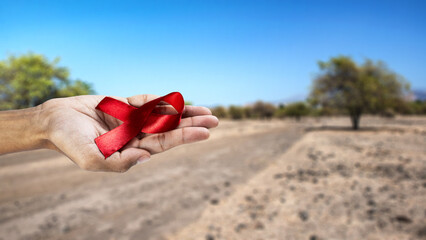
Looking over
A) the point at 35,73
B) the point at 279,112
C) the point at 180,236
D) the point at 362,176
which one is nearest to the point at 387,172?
the point at 362,176

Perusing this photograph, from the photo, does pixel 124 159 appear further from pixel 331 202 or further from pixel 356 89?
pixel 356 89

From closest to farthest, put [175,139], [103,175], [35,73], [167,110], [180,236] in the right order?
[175,139], [167,110], [180,236], [103,175], [35,73]

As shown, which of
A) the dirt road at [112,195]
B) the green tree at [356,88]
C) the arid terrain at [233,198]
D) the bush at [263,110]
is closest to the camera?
the arid terrain at [233,198]

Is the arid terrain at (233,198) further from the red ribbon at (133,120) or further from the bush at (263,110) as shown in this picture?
the bush at (263,110)

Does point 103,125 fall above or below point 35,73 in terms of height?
below

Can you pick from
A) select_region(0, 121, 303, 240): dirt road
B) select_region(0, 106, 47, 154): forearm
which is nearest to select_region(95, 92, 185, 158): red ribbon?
select_region(0, 106, 47, 154): forearm

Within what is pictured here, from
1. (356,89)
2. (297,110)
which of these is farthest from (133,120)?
(297,110)

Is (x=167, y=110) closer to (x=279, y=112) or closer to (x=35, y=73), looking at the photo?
(x=35, y=73)

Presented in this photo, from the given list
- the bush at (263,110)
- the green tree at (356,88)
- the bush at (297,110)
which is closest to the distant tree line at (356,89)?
the green tree at (356,88)
